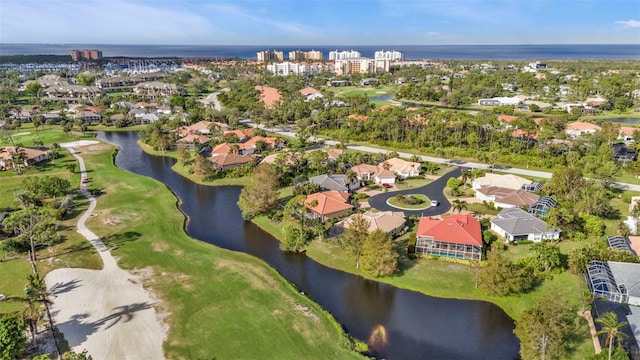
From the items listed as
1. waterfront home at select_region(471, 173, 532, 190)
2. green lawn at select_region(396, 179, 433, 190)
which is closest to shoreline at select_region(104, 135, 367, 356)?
green lawn at select_region(396, 179, 433, 190)

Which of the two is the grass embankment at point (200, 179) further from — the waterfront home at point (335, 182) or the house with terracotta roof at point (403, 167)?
the house with terracotta roof at point (403, 167)

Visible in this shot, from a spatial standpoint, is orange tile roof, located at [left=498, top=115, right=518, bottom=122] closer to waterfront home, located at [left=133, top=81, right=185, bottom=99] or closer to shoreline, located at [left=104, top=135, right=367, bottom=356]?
shoreline, located at [left=104, top=135, right=367, bottom=356]

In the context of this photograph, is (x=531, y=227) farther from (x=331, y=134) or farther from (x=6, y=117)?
(x=6, y=117)

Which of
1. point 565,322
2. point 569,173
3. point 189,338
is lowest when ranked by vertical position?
point 189,338

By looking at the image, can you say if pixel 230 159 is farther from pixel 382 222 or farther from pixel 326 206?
pixel 382 222

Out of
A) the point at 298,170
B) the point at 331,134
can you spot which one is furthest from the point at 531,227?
the point at 331,134

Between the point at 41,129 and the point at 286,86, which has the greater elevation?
the point at 286,86

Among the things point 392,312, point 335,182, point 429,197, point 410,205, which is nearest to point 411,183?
point 429,197
